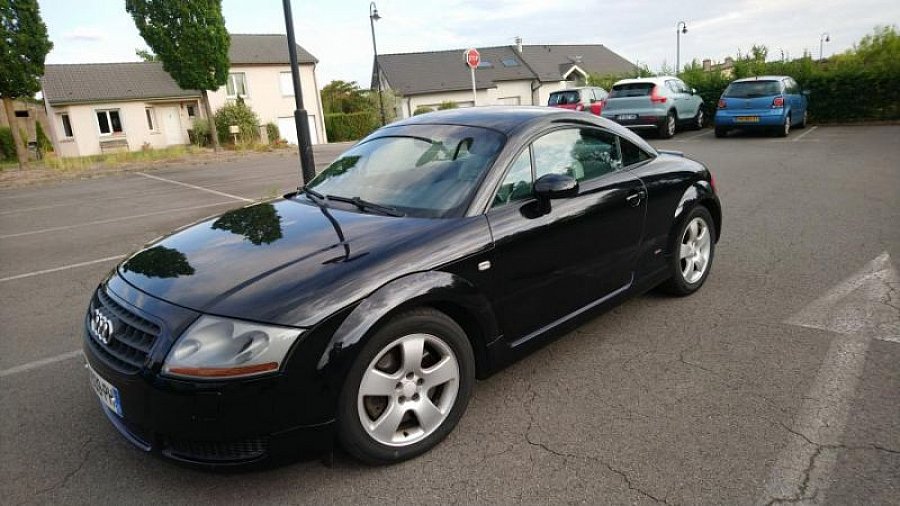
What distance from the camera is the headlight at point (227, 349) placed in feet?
7.19

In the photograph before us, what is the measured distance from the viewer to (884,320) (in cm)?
393

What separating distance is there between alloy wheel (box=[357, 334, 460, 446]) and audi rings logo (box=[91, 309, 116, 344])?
1.12m

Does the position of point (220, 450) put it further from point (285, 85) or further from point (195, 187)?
point (285, 85)

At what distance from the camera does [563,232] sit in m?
3.29

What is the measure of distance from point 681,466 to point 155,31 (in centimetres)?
2628

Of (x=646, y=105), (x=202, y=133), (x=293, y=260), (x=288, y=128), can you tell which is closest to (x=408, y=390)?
(x=293, y=260)

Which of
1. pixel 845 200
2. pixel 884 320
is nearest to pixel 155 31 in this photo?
pixel 845 200

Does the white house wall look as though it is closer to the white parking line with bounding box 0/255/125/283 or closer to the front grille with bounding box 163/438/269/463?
the white parking line with bounding box 0/255/125/283

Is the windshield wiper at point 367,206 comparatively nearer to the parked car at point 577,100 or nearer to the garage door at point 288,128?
the parked car at point 577,100

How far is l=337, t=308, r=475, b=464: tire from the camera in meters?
2.43

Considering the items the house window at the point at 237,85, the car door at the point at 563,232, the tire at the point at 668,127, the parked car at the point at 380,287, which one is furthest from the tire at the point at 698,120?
the house window at the point at 237,85

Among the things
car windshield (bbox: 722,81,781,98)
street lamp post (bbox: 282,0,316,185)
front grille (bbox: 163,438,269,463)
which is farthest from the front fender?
car windshield (bbox: 722,81,781,98)

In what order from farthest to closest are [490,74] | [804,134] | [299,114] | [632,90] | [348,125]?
1. [490,74]
2. [348,125]
3. [632,90]
4. [804,134]
5. [299,114]

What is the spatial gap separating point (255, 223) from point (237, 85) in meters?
36.6
